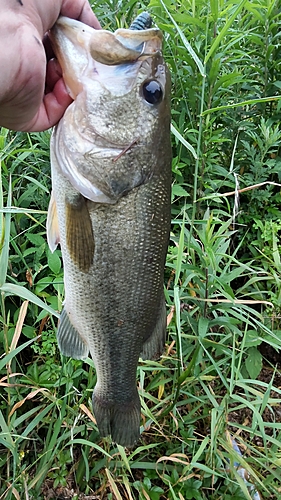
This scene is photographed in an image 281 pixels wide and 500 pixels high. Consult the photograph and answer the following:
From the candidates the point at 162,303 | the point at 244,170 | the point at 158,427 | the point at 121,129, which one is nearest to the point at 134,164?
the point at 121,129

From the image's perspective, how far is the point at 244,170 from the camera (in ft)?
9.70

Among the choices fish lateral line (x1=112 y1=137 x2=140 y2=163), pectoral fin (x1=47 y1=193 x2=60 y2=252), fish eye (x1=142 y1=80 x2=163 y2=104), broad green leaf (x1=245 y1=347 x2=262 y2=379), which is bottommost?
broad green leaf (x1=245 y1=347 x2=262 y2=379)

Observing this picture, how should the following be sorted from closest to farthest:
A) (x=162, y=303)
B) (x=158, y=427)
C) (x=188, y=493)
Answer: (x=162, y=303) → (x=188, y=493) → (x=158, y=427)

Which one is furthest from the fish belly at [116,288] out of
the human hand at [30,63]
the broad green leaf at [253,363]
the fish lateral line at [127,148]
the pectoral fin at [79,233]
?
the broad green leaf at [253,363]

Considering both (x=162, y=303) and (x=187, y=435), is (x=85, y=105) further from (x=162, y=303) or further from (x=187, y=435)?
(x=187, y=435)

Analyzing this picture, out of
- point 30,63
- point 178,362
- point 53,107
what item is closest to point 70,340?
point 178,362

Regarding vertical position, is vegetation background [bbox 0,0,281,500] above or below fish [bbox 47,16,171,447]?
below

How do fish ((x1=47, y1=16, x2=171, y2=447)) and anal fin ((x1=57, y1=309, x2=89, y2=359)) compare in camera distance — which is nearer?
fish ((x1=47, y1=16, x2=171, y2=447))

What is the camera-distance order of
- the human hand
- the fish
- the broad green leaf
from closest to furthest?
the human hand, the fish, the broad green leaf

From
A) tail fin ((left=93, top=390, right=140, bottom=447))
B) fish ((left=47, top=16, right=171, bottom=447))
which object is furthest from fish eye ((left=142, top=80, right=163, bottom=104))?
tail fin ((left=93, top=390, right=140, bottom=447))

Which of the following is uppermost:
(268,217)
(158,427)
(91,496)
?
(268,217)

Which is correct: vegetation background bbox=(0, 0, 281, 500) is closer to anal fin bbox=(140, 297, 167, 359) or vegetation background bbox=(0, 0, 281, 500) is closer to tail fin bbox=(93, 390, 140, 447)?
anal fin bbox=(140, 297, 167, 359)

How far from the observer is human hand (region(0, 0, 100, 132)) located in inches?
47.3

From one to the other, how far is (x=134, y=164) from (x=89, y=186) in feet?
0.51
